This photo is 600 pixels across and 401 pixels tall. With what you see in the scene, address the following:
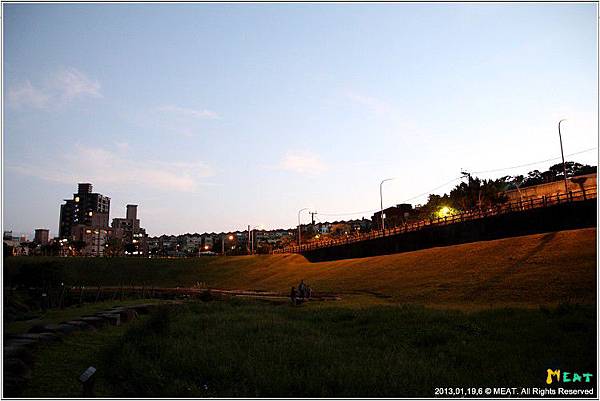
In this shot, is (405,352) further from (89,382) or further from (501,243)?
(501,243)

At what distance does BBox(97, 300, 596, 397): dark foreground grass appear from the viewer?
8.99m

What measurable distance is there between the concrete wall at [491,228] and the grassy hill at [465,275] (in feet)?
6.36

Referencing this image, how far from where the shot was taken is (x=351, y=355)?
37.0 ft

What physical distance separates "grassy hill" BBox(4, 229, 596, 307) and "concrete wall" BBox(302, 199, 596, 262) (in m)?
1.94

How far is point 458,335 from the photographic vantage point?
1346cm

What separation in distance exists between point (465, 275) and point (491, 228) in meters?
14.4

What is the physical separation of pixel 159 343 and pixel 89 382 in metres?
4.86

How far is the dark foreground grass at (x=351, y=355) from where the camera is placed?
8992 mm

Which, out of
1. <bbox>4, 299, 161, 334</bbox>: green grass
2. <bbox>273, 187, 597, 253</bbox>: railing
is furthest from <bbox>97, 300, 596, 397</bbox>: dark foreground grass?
<bbox>273, 187, 597, 253</bbox>: railing

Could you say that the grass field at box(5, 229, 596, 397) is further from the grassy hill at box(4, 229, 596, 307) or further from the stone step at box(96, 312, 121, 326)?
the stone step at box(96, 312, 121, 326)

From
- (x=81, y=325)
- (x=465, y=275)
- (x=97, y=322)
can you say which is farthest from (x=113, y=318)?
(x=465, y=275)

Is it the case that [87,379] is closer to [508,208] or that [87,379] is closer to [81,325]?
[81,325]

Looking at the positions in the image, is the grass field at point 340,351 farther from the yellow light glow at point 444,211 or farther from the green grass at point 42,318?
the yellow light glow at point 444,211

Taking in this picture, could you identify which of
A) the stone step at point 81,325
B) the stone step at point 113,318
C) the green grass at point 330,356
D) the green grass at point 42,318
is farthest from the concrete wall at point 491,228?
the stone step at point 81,325
